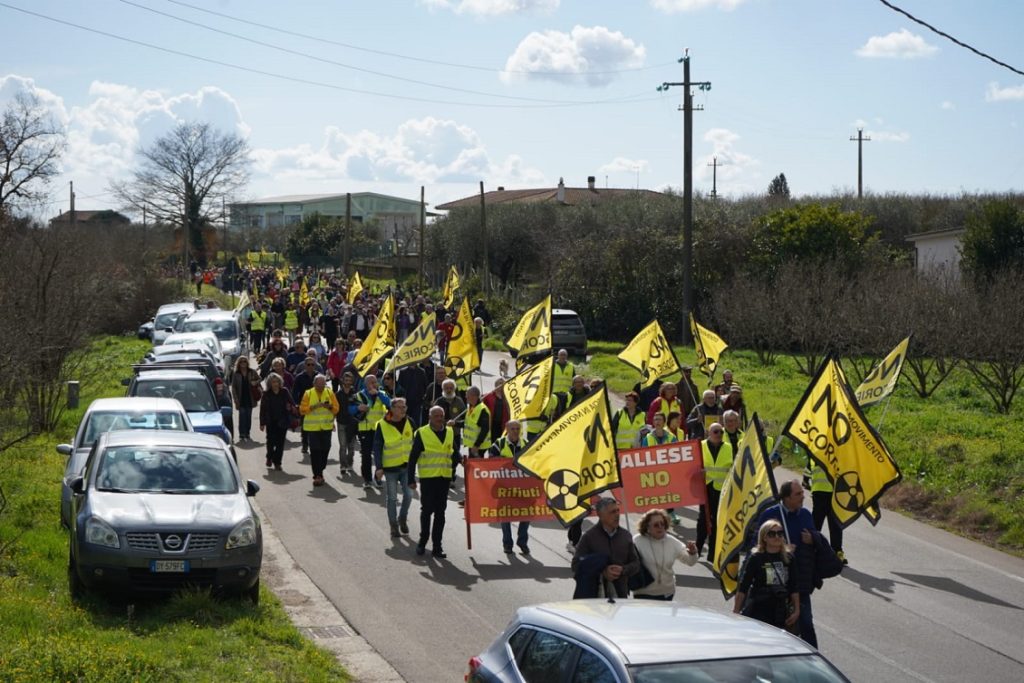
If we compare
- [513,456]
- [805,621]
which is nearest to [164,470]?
[513,456]

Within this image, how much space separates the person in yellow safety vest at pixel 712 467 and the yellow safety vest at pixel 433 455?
290 cm

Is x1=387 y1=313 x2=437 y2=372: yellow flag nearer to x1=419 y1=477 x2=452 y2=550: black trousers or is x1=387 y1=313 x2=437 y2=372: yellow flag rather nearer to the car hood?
x1=419 y1=477 x2=452 y2=550: black trousers

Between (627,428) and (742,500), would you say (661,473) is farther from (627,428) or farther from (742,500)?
(742,500)

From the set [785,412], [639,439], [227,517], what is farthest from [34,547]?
[785,412]

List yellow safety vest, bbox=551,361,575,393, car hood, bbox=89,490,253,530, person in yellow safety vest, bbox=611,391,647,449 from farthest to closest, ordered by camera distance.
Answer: yellow safety vest, bbox=551,361,575,393, person in yellow safety vest, bbox=611,391,647,449, car hood, bbox=89,490,253,530

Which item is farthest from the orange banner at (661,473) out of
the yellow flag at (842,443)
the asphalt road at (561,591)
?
the yellow flag at (842,443)

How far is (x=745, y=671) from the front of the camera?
5.79 meters

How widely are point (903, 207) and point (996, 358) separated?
4803cm

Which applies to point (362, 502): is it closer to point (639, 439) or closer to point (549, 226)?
point (639, 439)

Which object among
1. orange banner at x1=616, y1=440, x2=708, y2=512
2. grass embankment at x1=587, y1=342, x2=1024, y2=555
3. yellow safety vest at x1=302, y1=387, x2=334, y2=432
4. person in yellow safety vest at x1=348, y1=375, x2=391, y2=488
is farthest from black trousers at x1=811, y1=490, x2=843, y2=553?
yellow safety vest at x1=302, y1=387, x2=334, y2=432

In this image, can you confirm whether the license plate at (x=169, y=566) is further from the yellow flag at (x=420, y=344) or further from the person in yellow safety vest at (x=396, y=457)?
the yellow flag at (x=420, y=344)

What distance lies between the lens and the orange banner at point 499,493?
13.9 m

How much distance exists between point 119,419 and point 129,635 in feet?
22.0

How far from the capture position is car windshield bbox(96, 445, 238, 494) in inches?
476
